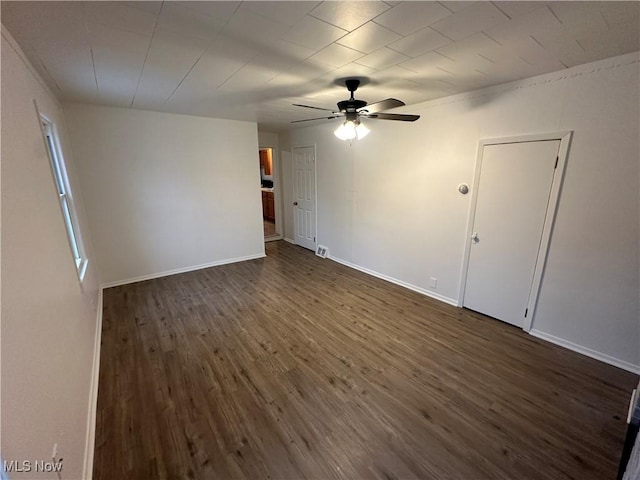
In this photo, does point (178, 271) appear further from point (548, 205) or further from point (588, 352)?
point (588, 352)

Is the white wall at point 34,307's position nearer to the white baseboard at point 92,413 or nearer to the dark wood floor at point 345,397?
the white baseboard at point 92,413

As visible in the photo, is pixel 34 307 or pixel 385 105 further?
pixel 385 105

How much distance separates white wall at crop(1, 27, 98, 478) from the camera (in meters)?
1.00

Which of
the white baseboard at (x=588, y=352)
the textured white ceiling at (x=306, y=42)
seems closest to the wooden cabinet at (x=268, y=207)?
the textured white ceiling at (x=306, y=42)

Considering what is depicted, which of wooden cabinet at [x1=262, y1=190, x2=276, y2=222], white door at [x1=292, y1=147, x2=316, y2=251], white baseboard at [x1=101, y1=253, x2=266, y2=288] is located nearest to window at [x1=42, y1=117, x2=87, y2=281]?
white baseboard at [x1=101, y1=253, x2=266, y2=288]

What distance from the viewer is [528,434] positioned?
180 cm

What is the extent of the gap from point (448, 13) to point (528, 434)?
8.51 feet

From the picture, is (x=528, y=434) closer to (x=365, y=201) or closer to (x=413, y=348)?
(x=413, y=348)

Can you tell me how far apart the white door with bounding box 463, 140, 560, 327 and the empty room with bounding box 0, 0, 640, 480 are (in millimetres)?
18

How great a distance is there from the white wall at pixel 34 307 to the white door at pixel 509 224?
363 centimetres

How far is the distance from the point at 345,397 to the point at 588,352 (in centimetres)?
231

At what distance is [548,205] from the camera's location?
2584mm

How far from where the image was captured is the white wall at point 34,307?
100 centimetres

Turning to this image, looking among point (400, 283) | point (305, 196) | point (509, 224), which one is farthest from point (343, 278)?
point (509, 224)
